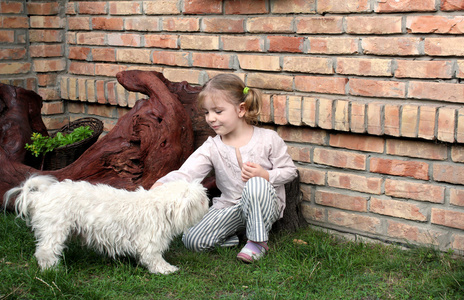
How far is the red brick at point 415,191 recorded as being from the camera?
11.2 ft

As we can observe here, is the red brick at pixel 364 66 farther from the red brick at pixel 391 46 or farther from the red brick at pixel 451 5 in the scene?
the red brick at pixel 451 5

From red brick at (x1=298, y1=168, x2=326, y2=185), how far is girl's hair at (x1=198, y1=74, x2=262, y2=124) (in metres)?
0.62

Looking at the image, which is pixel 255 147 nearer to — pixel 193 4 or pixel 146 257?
pixel 146 257

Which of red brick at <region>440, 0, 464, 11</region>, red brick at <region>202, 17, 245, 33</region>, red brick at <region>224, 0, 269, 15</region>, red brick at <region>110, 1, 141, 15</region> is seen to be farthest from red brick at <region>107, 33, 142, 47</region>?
red brick at <region>440, 0, 464, 11</region>

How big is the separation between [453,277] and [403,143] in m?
0.95

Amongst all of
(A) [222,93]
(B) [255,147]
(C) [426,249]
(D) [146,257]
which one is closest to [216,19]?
Answer: (A) [222,93]

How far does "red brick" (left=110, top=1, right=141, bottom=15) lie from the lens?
15.5 feet

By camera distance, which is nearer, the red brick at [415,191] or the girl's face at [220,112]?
the red brick at [415,191]

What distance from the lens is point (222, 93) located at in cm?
354

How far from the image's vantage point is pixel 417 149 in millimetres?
3447

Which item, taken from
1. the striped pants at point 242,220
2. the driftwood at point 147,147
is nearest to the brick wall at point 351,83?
the driftwood at point 147,147

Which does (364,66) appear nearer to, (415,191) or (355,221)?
(415,191)

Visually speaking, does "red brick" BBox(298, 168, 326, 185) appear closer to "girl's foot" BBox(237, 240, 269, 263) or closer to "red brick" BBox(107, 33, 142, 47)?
"girl's foot" BBox(237, 240, 269, 263)

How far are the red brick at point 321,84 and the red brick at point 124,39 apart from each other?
170cm
